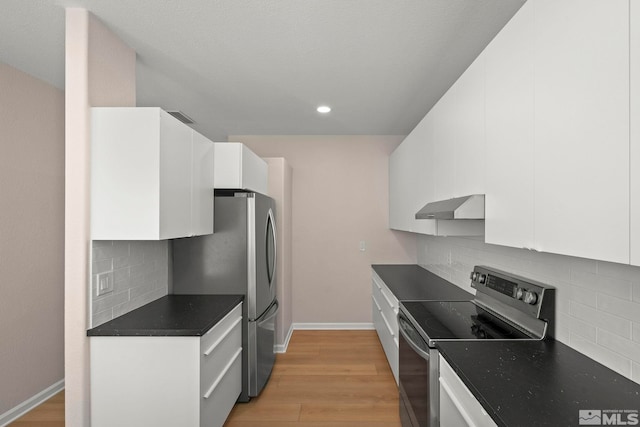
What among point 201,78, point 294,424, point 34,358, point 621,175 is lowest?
point 294,424

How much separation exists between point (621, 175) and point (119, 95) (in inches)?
96.6

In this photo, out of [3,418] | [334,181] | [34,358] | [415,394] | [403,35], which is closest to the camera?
[415,394]

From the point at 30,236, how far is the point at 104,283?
49.6 inches

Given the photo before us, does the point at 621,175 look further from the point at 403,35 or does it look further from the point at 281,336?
the point at 281,336

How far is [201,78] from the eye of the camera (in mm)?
2822

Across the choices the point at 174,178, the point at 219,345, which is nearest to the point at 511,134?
the point at 174,178

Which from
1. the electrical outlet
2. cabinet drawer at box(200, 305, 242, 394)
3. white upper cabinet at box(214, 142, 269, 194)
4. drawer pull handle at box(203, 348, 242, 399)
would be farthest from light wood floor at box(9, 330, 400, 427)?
white upper cabinet at box(214, 142, 269, 194)

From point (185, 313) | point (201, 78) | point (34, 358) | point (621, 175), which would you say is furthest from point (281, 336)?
point (621, 175)

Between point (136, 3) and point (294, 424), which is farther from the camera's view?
point (294, 424)

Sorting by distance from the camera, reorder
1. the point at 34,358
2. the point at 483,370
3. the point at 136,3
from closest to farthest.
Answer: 1. the point at 483,370
2. the point at 136,3
3. the point at 34,358

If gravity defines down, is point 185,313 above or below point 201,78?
below

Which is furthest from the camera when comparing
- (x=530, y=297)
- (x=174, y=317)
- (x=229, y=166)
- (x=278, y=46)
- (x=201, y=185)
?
(x=229, y=166)

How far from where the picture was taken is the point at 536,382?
4.34ft

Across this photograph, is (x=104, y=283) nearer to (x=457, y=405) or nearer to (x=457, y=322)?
(x=457, y=405)
